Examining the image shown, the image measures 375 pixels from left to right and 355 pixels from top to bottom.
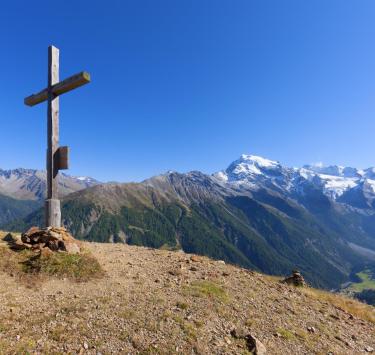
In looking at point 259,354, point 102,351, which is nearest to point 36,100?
point 102,351

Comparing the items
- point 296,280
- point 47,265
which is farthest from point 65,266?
point 296,280

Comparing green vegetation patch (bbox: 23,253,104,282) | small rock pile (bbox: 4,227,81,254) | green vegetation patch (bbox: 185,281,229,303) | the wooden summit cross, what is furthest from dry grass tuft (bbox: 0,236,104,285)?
green vegetation patch (bbox: 185,281,229,303)

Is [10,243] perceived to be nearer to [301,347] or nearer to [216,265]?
[216,265]

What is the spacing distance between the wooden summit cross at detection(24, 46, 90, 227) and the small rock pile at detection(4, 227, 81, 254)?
0.68m

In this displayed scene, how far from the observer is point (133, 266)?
1456 centimetres

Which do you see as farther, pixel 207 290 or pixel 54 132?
pixel 54 132

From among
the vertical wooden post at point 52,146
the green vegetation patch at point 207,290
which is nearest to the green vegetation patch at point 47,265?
the vertical wooden post at point 52,146

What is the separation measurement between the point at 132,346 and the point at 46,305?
332cm

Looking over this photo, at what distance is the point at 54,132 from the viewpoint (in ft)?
49.3

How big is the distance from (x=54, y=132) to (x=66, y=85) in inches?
90.1

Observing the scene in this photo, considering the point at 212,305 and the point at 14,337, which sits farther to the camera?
the point at 212,305

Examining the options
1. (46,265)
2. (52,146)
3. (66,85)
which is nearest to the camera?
(46,265)

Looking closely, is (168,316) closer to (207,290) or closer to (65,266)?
(207,290)

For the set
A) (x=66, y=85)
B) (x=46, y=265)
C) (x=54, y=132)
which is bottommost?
(x=46, y=265)
